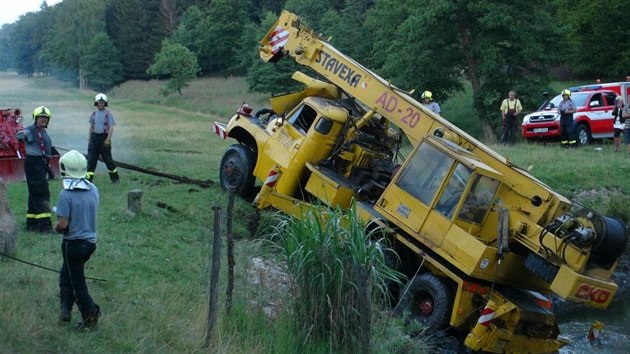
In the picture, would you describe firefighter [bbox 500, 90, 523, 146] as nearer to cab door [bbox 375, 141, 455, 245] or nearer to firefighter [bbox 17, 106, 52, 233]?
cab door [bbox 375, 141, 455, 245]

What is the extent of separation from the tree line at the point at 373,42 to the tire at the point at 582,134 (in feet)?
24.4

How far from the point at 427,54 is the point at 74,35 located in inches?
1434

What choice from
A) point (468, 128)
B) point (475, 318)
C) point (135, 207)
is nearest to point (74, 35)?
point (468, 128)

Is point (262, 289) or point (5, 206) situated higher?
point (262, 289)

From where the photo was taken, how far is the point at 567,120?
23.9 metres

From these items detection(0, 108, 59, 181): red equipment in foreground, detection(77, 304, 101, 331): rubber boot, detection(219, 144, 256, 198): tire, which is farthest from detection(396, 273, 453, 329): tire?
detection(0, 108, 59, 181): red equipment in foreground

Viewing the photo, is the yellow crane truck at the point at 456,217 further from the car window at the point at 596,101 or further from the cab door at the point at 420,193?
the car window at the point at 596,101

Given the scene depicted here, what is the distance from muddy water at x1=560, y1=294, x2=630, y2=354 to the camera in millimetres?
11953

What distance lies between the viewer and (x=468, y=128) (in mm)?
38406

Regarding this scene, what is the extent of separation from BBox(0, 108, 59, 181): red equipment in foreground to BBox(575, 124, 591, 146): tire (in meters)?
15.9

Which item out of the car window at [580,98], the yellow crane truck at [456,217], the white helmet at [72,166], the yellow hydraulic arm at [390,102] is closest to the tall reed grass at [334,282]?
the yellow crane truck at [456,217]

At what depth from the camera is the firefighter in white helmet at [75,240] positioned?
769cm

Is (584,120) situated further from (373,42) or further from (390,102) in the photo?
(373,42)

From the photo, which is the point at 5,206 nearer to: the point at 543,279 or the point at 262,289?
the point at 262,289
